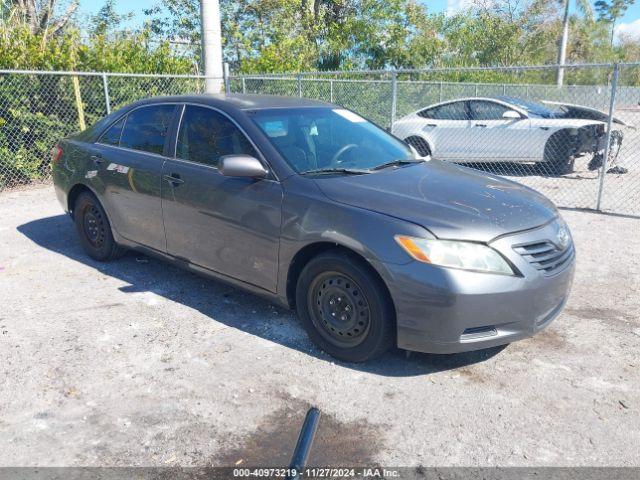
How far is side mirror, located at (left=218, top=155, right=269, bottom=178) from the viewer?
3758 mm

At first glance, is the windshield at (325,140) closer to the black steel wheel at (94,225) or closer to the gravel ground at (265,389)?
the gravel ground at (265,389)

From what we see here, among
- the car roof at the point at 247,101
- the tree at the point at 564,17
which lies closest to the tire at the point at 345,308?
the car roof at the point at 247,101

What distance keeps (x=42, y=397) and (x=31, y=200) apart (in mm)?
6304

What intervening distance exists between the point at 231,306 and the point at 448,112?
324 inches

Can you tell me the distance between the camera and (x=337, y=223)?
135 inches

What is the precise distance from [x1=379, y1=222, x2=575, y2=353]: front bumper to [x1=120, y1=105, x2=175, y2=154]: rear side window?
2.53m

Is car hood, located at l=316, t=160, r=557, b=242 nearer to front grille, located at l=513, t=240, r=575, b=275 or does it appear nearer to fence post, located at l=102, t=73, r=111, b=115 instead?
front grille, located at l=513, t=240, r=575, b=275

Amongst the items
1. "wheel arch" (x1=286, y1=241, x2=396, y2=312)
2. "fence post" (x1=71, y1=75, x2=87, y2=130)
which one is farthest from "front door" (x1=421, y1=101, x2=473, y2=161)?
"wheel arch" (x1=286, y1=241, x2=396, y2=312)

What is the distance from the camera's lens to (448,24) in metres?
28.1

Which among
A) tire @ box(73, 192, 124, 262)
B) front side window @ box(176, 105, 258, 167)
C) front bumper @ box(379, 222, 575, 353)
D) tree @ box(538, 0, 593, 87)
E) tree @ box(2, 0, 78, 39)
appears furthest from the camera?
tree @ box(538, 0, 593, 87)

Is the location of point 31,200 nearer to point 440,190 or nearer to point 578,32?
point 440,190

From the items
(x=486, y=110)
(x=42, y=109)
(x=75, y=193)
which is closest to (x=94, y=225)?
(x=75, y=193)

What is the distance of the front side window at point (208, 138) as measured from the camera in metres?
4.13

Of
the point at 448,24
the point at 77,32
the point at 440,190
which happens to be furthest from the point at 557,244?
the point at 448,24
